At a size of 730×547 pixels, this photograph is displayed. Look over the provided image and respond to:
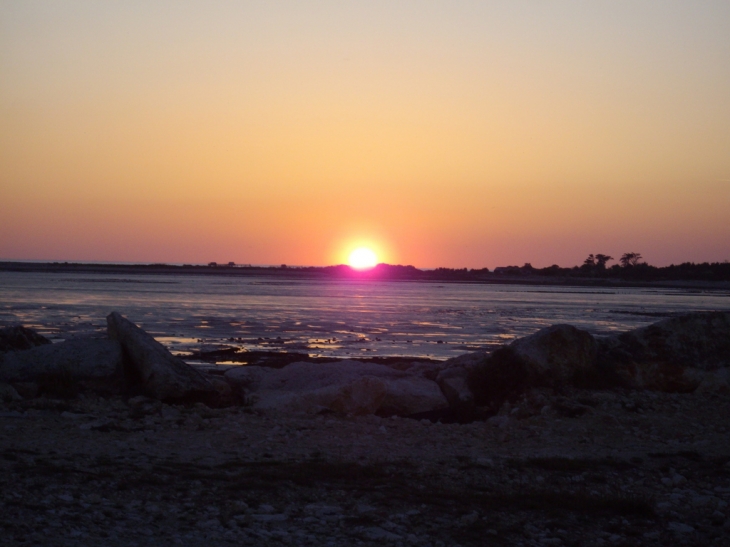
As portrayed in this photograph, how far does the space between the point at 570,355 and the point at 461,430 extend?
3043 mm

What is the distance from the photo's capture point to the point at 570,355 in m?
11.2

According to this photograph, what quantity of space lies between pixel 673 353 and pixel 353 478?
741 centimetres

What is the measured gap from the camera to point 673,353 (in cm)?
1170

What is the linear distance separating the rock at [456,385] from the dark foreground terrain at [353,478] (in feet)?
5.17

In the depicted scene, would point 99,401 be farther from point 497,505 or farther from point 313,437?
point 497,505

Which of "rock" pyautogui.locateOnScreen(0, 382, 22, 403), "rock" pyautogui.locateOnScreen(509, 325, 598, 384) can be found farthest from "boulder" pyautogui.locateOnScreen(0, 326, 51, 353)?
"rock" pyautogui.locateOnScreen(509, 325, 598, 384)

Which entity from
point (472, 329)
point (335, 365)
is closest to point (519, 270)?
point (472, 329)

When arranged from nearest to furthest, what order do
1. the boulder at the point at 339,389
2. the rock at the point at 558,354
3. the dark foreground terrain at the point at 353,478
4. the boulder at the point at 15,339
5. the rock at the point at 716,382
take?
the dark foreground terrain at the point at 353,478
the boulder at the point at 339,389
the rock at the point at 558,354
the rock at the point at 716,382
the boulder at the point at 15,339

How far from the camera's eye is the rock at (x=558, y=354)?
1098 centimetres

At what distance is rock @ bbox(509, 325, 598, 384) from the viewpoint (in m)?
11.0

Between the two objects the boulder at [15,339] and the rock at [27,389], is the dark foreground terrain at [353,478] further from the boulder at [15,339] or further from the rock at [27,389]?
the boulder at [15,339]

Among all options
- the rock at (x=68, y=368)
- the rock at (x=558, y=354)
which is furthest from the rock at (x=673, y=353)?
the rock at (x=68, y=368)

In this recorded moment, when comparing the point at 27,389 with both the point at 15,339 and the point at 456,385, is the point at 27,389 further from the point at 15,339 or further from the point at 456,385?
the point at 456,385

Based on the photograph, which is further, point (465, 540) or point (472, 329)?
point (472, 329)
